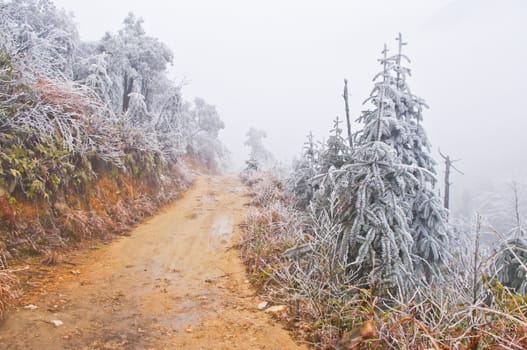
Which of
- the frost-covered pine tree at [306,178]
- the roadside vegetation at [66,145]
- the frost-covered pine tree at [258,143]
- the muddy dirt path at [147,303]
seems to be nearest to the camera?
the muddy dirt path at [147,303]

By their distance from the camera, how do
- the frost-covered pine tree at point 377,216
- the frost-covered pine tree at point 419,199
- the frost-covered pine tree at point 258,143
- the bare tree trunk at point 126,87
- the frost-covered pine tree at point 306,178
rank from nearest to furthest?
the frost-covered pine tree at point 377,216 → the frost-covered pine tree at point 419,199 → the frost-covered pine tree at point 306,178 → the bare tree trunk at point 126,87 → the frost-covered pine tree at point 258,143

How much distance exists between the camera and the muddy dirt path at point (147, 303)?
3.33 meters

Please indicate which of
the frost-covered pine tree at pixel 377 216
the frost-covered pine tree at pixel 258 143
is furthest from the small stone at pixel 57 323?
the frost-covered pine tree at pixel 258 143

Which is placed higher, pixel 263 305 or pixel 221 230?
pixel 221 230

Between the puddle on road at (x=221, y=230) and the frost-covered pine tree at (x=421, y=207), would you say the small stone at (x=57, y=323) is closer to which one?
the puddle on road at (x=221, y=230)

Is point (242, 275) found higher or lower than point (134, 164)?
lower

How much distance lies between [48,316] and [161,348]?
55.5 inches

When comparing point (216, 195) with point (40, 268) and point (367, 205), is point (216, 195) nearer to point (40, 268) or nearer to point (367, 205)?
point (40, 268)

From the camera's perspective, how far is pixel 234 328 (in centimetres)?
377

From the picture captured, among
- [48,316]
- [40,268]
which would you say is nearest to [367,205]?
[48,316]

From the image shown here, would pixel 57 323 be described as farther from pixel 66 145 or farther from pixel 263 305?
pixel 66 145

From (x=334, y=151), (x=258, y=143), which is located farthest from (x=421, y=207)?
(x=258, y=143)

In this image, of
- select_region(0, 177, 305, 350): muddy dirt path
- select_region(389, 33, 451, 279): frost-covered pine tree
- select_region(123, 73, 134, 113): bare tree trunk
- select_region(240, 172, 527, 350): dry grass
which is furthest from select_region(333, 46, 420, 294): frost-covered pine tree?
select_region(123, 73, 134, 113): bare tree trunk

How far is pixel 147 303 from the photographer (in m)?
4.22
